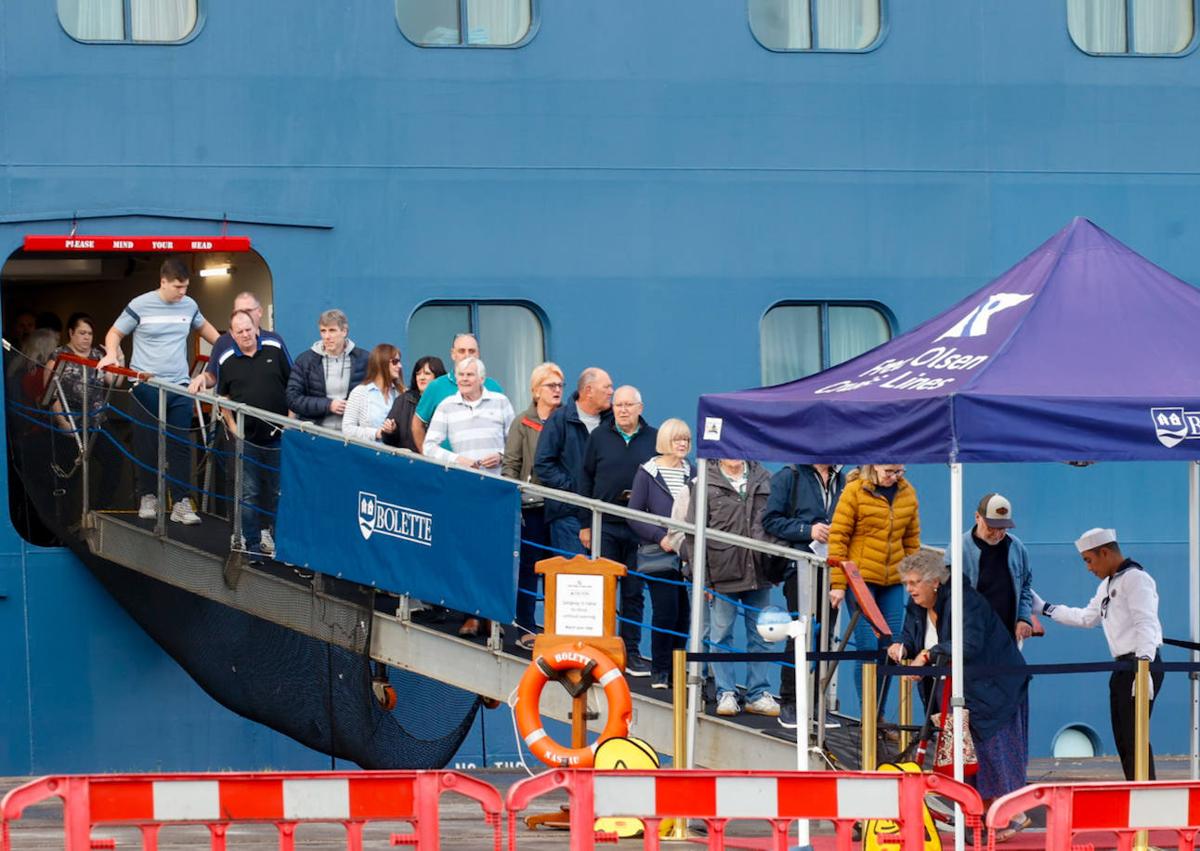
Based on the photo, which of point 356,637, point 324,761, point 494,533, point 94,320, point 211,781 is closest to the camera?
point 211,781

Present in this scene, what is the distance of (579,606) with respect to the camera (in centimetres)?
978

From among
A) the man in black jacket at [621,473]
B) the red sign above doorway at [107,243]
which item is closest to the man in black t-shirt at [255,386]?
the red sign above doorway at [107,243]

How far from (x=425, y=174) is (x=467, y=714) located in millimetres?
3811

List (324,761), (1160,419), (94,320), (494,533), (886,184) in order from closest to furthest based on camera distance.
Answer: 1. (1160,419)
2. (494,533)
3. (324,761)
4. (886,184)
5. (94,320)

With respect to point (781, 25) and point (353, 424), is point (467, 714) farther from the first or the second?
point (781, 25)

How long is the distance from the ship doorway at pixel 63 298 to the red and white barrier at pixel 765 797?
5.92 meters

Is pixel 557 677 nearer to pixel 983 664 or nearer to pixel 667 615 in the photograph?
pixel 667 615

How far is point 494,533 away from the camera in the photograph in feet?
34.8

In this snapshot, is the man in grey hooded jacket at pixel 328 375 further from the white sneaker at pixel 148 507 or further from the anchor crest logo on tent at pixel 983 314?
the anchor crest logo on tent at pixel 983 314

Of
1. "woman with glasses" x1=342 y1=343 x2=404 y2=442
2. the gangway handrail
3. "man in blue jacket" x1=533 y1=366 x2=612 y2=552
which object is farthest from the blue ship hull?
"man in blue jacket" x1=533 y1=366 x2=612 y2=552

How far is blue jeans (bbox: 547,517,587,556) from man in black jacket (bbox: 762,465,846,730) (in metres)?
1.09

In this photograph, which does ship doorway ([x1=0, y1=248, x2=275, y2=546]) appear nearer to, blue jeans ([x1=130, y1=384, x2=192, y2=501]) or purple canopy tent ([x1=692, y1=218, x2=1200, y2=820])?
blue jeans ([x1=130, y1=384, x2=192, y2=501])

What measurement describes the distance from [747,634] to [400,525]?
1.98 m

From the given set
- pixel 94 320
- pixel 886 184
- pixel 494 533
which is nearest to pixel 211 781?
pixel 494 533
